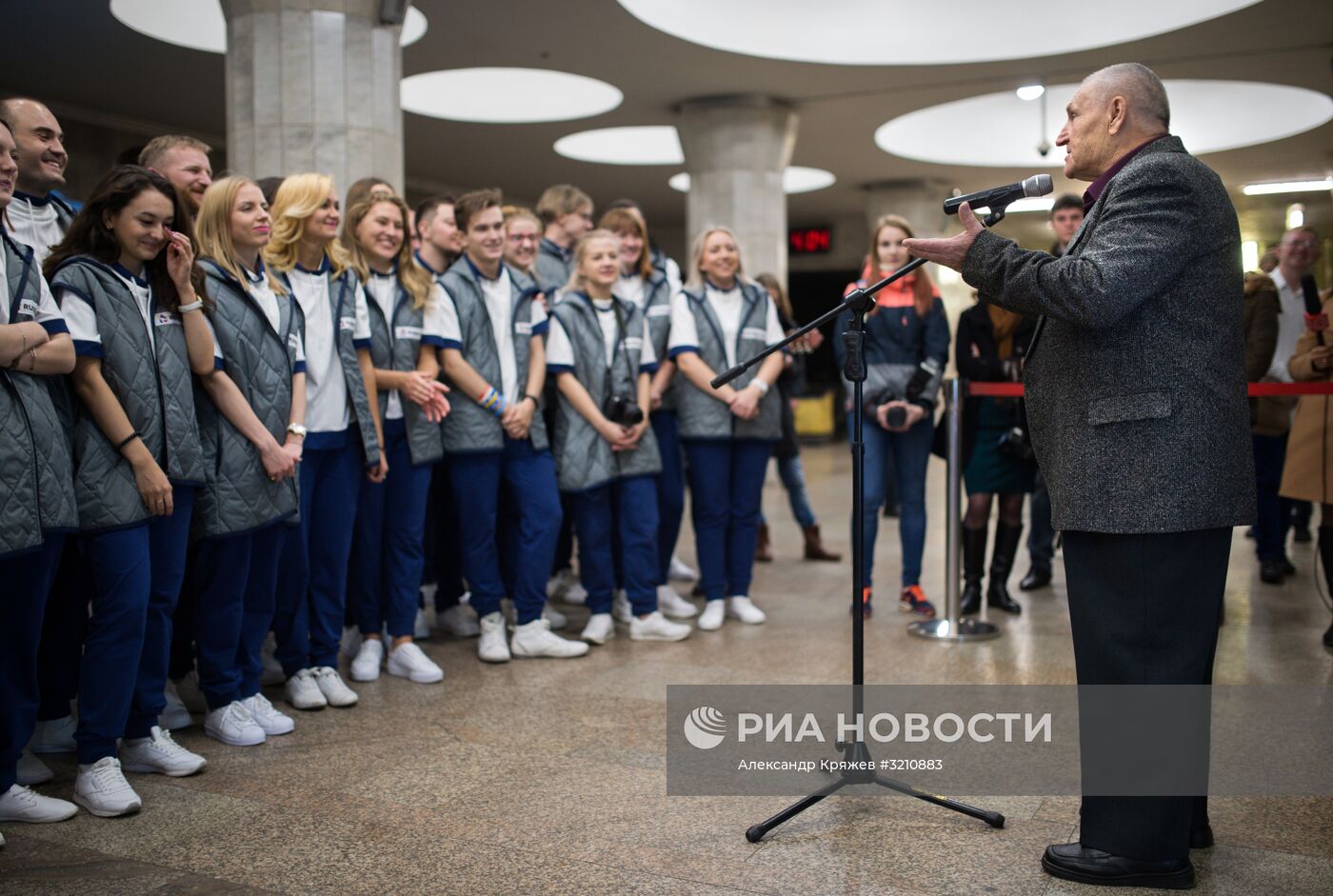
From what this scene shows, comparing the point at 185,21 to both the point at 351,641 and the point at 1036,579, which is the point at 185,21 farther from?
the point at 1036,579

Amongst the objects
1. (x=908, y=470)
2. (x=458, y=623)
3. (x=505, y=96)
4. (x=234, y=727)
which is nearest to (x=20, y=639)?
(x=234, y=727)

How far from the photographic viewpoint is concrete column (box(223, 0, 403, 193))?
6.61 m

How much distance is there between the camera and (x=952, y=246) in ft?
9.13

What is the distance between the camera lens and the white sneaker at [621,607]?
5.72 m

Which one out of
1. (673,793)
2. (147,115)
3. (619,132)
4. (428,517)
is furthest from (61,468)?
(619,132)

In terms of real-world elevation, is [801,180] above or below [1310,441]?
above

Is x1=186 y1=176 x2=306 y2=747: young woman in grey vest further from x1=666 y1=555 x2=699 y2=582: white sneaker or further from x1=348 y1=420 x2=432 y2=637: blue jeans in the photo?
x1=666 y1=555 x2=699 y2=582: white sneaker

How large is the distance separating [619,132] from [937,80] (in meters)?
6.02

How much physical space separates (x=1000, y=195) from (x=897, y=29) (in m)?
10.2

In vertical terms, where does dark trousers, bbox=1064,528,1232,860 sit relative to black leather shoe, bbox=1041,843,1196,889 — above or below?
above

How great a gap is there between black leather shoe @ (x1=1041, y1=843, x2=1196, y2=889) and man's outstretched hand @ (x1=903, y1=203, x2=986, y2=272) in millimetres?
1445

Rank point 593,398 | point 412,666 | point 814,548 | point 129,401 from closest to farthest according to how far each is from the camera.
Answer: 1. point 129,401
2. point 412,666
3. point 593,398
4. point 814,548

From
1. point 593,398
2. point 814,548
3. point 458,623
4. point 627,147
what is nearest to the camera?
point 593,398

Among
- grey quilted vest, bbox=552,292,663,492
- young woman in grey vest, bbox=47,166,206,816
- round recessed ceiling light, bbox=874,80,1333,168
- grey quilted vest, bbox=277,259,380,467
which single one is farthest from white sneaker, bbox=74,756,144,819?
round recessed ceiling light, bbox=874,80,1333,168
